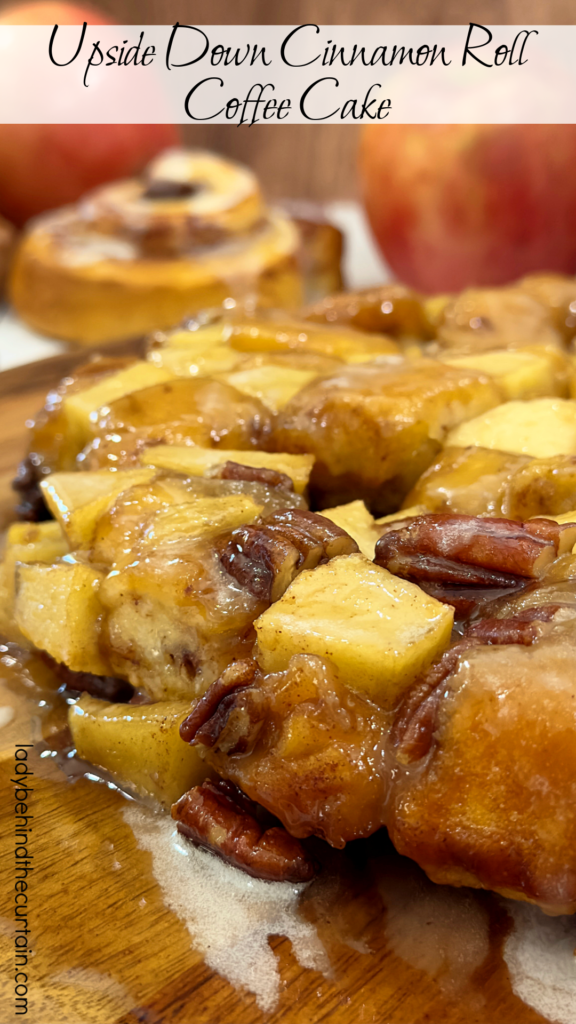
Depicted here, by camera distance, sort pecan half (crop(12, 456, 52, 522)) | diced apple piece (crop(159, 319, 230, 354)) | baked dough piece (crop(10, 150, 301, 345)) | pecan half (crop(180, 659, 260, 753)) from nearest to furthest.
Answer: pecan half (crop(180, 659, 260, 753))
pecan half (crop(12, 456, 52, 522))
diced apple piece (crop(159, 319, 230, 354))
baked dough piece (crop(10, 150, 301, 345))

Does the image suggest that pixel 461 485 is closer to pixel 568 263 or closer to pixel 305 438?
pixel 305 438

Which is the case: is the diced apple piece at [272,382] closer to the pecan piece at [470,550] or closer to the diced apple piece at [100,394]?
the diced apple piece at [100,394]

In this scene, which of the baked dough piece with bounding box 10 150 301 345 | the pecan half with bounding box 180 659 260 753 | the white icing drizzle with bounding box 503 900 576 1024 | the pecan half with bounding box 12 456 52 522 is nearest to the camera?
the white icing drizzle with bounding box 503 900 576 1024

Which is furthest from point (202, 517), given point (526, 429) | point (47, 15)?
point (47, 15)

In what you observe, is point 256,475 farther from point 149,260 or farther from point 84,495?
point 149,260

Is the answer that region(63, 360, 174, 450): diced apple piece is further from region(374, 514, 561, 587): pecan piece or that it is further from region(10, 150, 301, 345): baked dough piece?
region(10, 150, 301, 345): baked dough piece

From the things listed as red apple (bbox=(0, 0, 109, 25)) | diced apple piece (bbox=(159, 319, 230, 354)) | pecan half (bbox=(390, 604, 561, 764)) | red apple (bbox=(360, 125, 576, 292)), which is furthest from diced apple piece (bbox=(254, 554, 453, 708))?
red apple (bbox=(0, 0, 109, 25))
